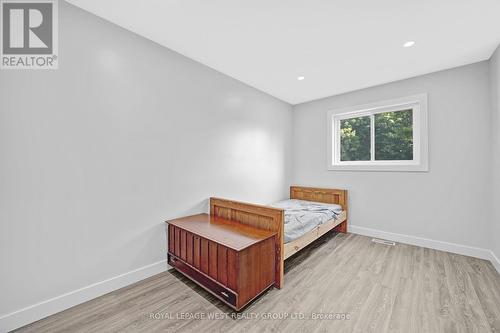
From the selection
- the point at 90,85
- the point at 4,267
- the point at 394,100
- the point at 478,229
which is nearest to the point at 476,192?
the point at 478,229

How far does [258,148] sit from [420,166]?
2.35 metres

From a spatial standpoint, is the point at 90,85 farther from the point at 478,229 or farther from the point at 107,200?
the point at 478,229

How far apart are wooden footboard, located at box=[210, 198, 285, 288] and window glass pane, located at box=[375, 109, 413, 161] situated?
247cm

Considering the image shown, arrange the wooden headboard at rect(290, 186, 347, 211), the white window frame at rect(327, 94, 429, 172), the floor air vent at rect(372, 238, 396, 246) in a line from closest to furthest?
the white window frame at rect(327, 94, 429, 172)
the floor air vent at rect(372, 238, 396, 246)
the wooden headboard at rect(290, 186, 347, 211)

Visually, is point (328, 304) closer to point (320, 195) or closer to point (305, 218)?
point (305, 218)

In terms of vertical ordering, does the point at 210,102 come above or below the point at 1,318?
above

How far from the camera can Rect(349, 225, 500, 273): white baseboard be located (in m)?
2.52

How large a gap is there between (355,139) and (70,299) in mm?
4208

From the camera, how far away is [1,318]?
141cm

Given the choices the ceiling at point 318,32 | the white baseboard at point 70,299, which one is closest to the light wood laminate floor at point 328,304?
the white baseboard at point 70,299

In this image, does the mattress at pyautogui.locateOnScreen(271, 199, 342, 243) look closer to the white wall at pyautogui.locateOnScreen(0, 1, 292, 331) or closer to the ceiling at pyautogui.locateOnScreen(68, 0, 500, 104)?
the white wall at pyautogui.locateOnScreen(0, 1, 292, 331)

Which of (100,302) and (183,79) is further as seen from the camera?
(183,79)

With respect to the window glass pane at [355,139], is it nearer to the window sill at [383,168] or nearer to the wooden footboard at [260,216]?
the window sill at [383,168]

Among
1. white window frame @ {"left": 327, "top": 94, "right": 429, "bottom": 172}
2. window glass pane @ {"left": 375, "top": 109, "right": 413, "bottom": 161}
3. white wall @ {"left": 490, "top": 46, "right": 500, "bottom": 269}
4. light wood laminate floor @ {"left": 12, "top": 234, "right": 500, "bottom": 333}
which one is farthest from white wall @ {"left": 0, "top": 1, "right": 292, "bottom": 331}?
white wall @ {"left": 490, "top": 46, "right": 500, "bottom": 269}
